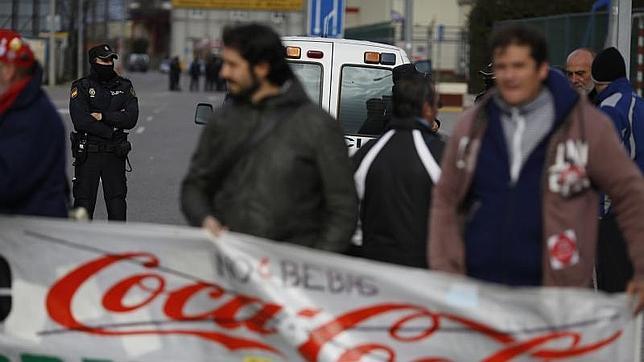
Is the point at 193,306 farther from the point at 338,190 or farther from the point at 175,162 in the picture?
the point at 175,162

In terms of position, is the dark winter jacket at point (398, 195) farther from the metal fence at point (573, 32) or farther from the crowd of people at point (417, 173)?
the metal fence at point (573, 32)

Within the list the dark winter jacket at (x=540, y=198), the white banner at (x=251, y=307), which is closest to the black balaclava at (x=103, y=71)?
the white banner at (x=251, y=307)

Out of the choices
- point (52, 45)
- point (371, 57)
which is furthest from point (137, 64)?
point (371, 57)

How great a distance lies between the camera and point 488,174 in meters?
5.35

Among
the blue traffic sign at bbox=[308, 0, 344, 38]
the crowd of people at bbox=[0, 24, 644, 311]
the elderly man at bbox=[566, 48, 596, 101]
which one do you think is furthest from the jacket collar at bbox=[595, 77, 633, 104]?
the blue traffic sign at bbox=[308, 0, 344, 38]

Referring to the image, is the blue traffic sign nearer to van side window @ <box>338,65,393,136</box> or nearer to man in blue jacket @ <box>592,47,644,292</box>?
van side window @ <box>338,65,393,136</box>

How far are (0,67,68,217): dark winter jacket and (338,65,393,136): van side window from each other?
5.45m

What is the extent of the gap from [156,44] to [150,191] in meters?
146

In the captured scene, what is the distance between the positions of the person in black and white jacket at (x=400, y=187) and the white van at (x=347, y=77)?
5.04 metres

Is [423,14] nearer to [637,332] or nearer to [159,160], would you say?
[159,160]

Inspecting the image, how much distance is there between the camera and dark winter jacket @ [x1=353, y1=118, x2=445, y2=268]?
6.13 meters

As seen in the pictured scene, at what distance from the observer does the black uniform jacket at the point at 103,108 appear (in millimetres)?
11133

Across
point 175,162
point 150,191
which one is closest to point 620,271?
point 150,191

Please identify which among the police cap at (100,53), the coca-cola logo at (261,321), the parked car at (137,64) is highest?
the police cap at (100,53)
